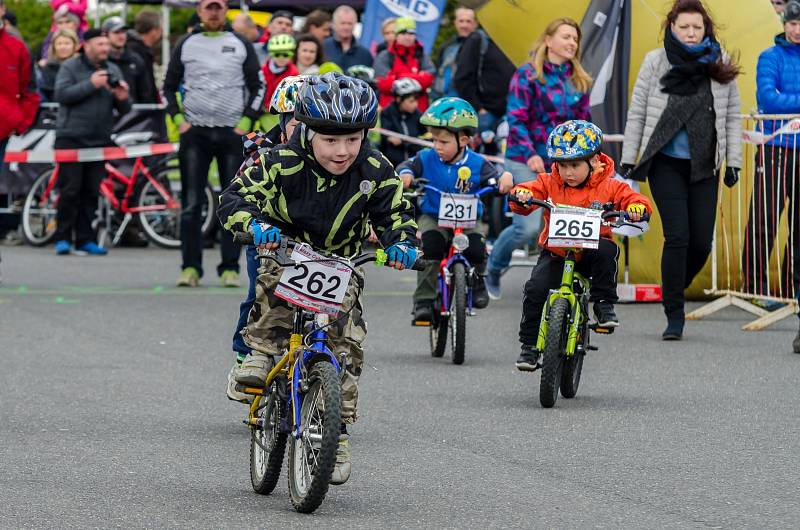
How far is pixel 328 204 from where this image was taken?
21.2ft

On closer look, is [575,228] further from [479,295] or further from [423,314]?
[479,295]

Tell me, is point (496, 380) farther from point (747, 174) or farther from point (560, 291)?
point (747, 174)

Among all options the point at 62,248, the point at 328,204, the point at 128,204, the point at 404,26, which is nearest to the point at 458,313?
the point at 328,204

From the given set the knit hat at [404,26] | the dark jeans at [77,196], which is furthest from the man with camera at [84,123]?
the knit hat at [404,26]

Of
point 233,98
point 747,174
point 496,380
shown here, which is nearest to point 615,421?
point 496,380

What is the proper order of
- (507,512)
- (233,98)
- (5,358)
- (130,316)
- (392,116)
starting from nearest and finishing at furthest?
(507,512) < (5,358) < (130,316) < (233,98) < (392,116)

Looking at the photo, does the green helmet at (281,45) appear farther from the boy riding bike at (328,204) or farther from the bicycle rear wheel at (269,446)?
the bicycle rear wheel at (269,446)

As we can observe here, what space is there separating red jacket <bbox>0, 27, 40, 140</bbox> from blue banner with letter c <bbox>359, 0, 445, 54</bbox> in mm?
7222

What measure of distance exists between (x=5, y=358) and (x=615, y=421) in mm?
4028

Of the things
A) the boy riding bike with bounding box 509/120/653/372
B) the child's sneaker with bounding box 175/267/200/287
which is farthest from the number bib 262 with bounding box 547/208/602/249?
the child's sneaker with bounding box 175/267/200/287

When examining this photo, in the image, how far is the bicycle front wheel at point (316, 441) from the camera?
586cm

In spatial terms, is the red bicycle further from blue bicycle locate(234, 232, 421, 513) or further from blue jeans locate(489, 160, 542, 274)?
blue bicycle locate(234, 232, 421, 513)

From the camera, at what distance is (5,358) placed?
10.6 meters

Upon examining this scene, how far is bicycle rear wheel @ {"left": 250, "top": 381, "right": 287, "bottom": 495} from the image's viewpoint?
20.8ft
